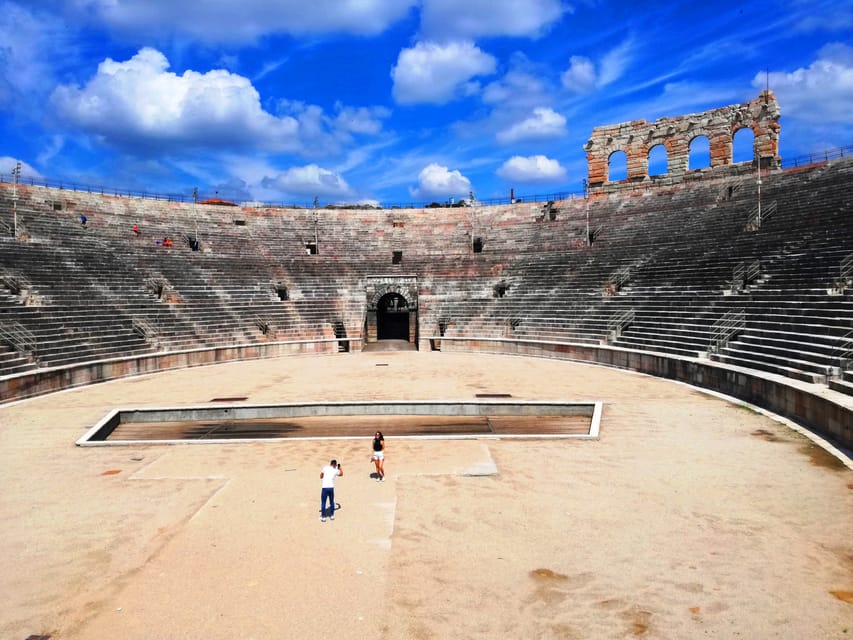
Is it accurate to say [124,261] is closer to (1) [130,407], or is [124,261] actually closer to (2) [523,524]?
(1) [130,407]

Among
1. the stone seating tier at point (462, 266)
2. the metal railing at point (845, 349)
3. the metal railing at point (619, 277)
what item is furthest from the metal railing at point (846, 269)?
the metal railing at point (619, 277)

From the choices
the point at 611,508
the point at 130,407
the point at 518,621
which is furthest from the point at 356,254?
the point at 518,621

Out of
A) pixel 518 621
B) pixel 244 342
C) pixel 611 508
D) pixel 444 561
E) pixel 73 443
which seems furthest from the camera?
pixel 244 342

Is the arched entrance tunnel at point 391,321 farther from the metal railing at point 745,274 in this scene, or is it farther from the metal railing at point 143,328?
the metal railing at point 745,274

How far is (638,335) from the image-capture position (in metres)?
26.7

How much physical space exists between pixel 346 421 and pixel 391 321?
26.8m

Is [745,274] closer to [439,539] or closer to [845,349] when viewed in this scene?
[845,349]

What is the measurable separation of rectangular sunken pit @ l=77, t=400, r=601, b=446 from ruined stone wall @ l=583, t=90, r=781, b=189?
95.3 feet

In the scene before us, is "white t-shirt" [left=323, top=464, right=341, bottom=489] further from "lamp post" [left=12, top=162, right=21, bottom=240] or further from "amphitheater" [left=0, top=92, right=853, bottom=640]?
"lamp post" [left=12, top=162, right=21, bottom=240]

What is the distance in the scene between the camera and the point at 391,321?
42.5m

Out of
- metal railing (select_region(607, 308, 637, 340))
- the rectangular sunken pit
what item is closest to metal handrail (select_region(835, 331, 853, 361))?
the rectangular sunken pit

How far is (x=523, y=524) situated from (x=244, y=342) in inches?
1022

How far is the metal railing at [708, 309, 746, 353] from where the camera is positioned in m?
21.3

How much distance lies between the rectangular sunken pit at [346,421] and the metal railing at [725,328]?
8.29m
